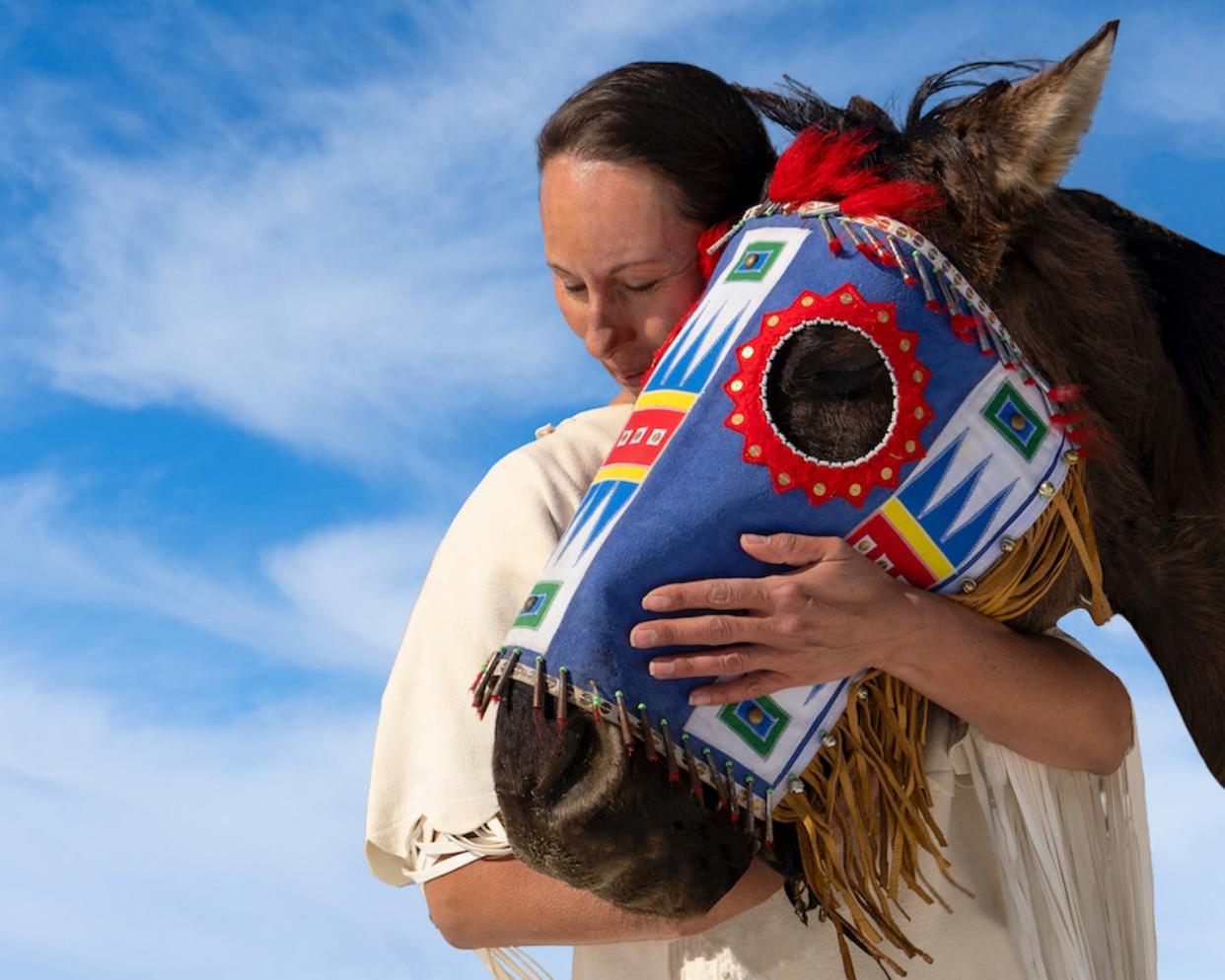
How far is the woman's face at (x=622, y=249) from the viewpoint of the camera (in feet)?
5.15

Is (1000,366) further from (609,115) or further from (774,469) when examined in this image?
(609,115)

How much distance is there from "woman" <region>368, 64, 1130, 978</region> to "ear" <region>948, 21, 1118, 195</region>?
336 millimetres

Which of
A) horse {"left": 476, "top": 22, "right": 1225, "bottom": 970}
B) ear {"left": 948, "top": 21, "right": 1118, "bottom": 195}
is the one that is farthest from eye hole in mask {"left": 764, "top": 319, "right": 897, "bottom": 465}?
ear {"left": 948, "top": 21, "right": 1118, "bottom": 195}

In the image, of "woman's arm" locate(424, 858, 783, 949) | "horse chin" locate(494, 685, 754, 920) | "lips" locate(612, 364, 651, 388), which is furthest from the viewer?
"lips" locate(612, 364, 651, 388)

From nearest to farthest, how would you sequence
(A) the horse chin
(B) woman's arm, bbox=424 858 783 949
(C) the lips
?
(A) the horse chin, (B) woman's arm, bbox=424 858 783 949, (C) the lips

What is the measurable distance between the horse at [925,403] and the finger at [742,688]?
5cm

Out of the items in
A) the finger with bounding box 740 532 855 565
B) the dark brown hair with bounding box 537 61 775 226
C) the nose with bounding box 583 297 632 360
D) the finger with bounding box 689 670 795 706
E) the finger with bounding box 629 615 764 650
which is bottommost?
the finger with bounding box 689 670 795 706

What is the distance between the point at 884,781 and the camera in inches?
54.3

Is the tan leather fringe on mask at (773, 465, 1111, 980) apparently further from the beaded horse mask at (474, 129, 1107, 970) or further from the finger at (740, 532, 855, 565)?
the finger at (740, 532, 855, 565)

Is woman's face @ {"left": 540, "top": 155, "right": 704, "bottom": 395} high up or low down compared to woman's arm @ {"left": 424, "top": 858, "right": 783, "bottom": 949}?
up

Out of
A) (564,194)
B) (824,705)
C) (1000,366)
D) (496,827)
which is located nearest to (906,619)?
(824,705)

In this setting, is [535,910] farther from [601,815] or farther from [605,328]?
[605,328]

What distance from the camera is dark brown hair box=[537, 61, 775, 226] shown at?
5.22 feet

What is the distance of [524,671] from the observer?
1226mm
